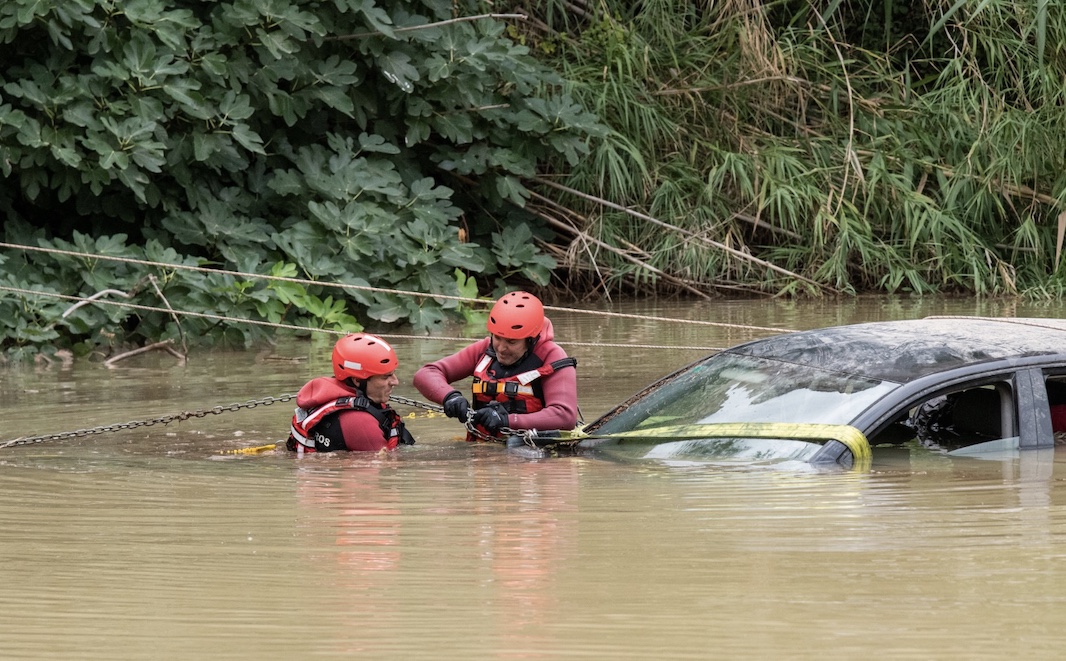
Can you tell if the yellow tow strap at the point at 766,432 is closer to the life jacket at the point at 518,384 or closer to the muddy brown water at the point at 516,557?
the muddy brown water at the point at 516,557

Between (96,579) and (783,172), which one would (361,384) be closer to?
(96,579)

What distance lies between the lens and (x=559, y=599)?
12.8ft

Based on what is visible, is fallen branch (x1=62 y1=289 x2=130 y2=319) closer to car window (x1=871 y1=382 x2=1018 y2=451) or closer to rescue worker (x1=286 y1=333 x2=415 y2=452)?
rescue worker (x1=286 y1=333 x2=415 y2=452)

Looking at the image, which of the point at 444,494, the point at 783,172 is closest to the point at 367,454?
the point at 444,494

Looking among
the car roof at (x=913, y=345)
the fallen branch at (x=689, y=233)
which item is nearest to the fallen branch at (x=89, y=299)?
the fallen branch at (x=689, y=233)

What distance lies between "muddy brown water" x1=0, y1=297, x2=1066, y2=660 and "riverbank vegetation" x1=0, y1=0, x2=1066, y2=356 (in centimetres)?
496

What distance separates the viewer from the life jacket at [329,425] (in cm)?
662

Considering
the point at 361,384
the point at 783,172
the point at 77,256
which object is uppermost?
the point at 783,172

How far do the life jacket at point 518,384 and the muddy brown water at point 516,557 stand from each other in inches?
11.4

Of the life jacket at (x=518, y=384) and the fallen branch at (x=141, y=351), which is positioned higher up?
the fallen branch at (x=141, y=351)

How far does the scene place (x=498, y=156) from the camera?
542 inches

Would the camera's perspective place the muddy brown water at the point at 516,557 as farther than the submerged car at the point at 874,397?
No

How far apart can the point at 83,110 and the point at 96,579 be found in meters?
7.87

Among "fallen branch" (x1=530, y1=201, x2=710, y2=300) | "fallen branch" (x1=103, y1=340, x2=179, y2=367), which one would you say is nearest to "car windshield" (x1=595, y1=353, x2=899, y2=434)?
"fallen branch" (x1=103, y1=340, x2=179, y2=367)
